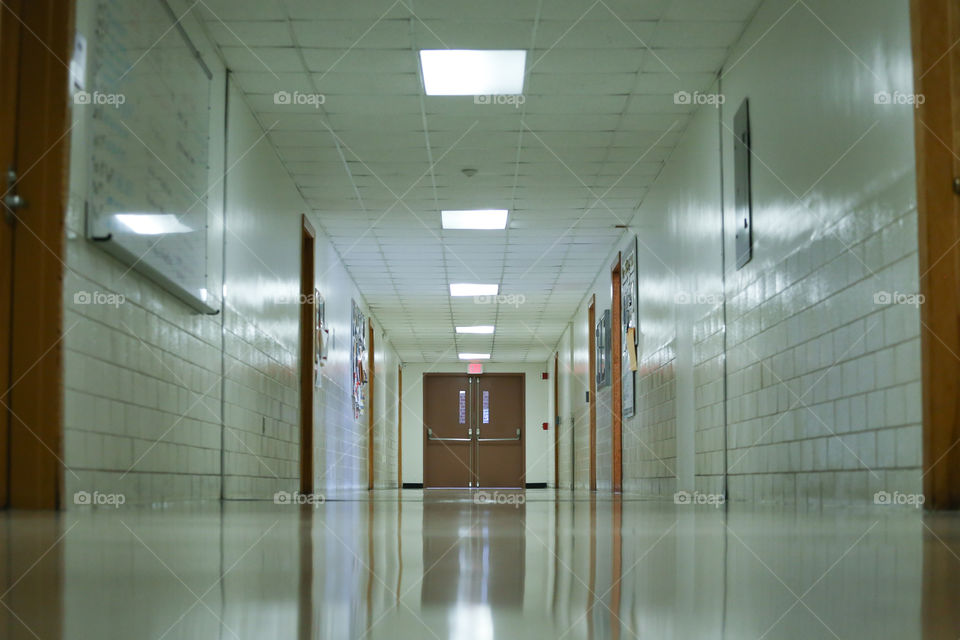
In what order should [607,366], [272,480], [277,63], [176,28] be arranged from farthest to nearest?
1. [607,366]
2. [272,480]
3. [277,63]
4. [176,28]

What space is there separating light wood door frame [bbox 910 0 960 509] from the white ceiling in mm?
1889

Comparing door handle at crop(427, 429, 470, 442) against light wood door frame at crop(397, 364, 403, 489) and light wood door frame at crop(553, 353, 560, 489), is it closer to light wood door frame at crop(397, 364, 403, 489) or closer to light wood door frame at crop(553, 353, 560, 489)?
light wood door frame at crop(397, 364, 403, 489)

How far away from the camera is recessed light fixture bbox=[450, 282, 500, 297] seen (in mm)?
12867

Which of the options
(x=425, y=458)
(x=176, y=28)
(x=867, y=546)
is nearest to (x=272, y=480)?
(x=176, y=28)

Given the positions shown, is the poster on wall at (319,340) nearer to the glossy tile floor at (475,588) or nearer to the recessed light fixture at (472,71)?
the recessed light fixture at (472,71)

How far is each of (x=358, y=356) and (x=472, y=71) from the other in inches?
289

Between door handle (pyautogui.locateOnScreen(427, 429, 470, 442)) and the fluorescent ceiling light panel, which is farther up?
the fluorescent ceiling light panel

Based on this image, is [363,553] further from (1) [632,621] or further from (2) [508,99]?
(2) [508,99]

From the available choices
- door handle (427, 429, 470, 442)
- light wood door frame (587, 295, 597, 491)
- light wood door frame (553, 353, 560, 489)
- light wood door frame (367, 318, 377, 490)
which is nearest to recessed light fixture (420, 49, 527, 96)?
light wood door frame (587, 295, 597, 491)

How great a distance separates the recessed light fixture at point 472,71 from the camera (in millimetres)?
5855

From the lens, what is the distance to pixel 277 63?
5.95 meters

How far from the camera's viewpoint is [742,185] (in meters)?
5.52

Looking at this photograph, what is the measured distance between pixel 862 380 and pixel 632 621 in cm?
351

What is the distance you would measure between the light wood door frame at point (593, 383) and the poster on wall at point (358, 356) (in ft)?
10.0
